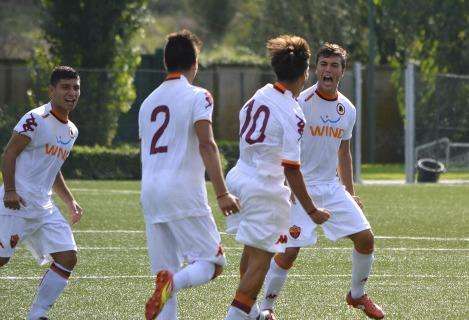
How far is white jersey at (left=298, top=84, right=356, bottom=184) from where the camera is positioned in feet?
32.3

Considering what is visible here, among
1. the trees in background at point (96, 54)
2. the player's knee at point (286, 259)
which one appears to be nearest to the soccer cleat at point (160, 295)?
the player's knee at point (286, 259)

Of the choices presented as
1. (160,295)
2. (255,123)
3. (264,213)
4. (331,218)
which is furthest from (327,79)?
(160,295)

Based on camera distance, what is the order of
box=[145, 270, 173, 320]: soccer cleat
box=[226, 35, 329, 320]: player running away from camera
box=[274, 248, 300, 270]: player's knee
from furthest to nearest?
1. box=[274, 248, 300, 270]: player's knee
2. box=[226, 35, 329, 320]: player running away from camera
3. box=[145, 270, 173, 320]: soccer cleat

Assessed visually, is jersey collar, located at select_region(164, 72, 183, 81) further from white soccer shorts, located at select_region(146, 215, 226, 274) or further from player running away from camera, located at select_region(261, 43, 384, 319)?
player running away from camera, located at select_region(261, 43, 384, 319)

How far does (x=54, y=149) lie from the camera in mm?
9422

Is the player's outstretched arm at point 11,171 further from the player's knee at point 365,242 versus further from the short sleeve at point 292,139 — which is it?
the player's knee at point 365,242

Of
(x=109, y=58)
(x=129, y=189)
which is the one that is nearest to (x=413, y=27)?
(x=109, y=58)

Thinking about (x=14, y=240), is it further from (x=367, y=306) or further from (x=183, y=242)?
(x=367, y=306)

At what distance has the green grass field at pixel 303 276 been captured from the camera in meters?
9.70

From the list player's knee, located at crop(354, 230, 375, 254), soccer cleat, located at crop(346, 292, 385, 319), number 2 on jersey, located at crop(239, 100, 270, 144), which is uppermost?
number 2 on jersey, located at crop(239, 100, 270, 144)

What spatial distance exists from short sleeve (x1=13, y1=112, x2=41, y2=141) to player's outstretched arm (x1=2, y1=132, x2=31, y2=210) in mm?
51

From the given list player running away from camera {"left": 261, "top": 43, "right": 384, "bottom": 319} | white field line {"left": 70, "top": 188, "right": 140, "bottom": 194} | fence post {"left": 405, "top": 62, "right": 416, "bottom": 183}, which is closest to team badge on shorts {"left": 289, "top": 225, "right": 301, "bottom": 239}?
Answer: player running away from camera {"left": 261, "top": 43, "right": 384, "bottom": 319}

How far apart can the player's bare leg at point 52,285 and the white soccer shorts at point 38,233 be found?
0.28 feet

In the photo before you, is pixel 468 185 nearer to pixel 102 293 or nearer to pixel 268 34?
pixel 102 293
